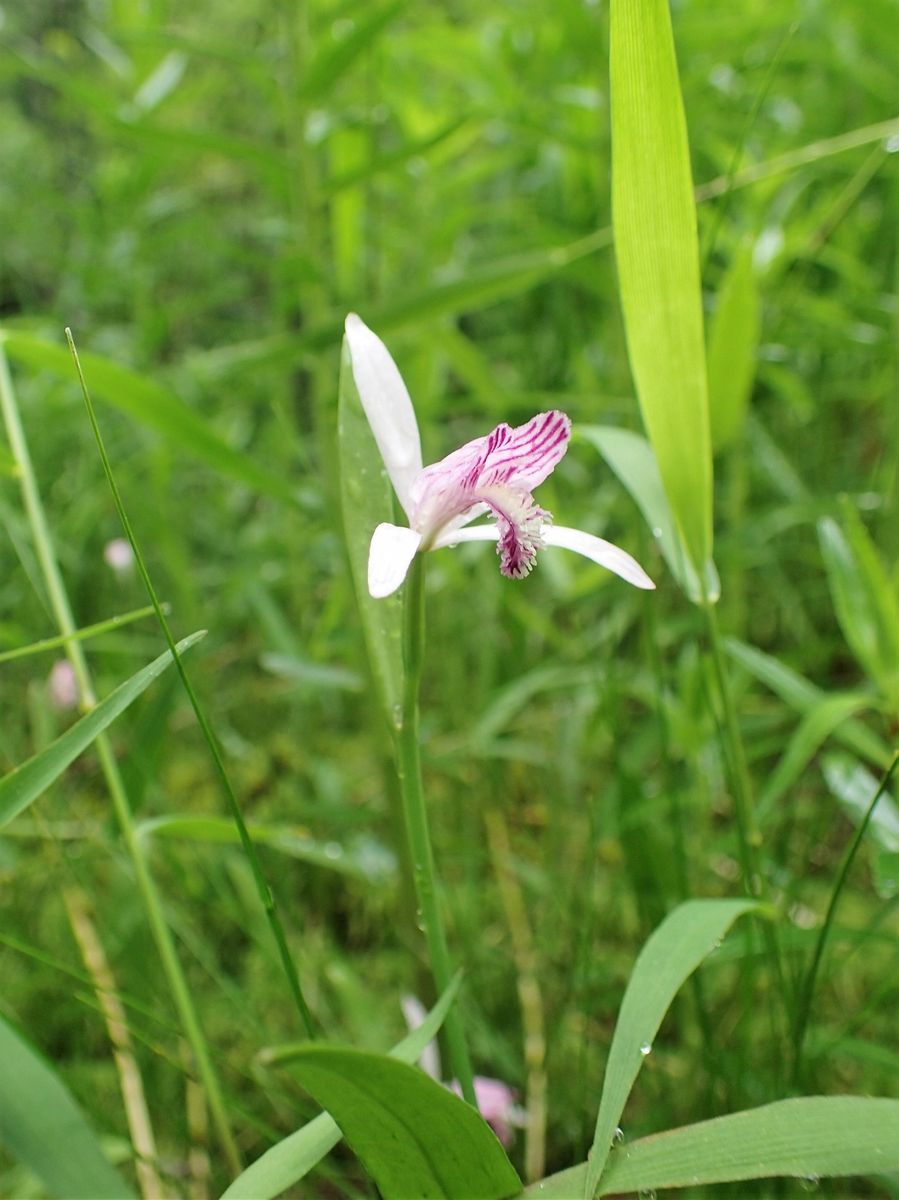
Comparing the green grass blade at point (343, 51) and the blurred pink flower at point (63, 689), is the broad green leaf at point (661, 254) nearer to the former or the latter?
the green grass blade at point (343, 51)

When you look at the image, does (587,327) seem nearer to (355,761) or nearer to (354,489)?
(355,761)

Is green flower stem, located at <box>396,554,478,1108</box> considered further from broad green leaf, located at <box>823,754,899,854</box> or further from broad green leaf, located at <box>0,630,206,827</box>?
broad green leaf, located at <box>823,754,899,854</box>

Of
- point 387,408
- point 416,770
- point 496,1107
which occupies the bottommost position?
point 496,1107

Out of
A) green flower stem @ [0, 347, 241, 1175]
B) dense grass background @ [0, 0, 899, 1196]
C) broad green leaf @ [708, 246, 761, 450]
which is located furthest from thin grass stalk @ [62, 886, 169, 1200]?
broad green leaf @ [708, 246, 761, 450]

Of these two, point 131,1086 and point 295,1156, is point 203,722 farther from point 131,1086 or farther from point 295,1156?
point 131,1086

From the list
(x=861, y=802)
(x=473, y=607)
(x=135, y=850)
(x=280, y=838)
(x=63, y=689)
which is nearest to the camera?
(x=135, y=850)

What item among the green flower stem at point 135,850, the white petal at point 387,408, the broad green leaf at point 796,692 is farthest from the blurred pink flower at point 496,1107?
the white petal at point 387,408

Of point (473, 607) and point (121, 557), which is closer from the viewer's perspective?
point (121, 557)

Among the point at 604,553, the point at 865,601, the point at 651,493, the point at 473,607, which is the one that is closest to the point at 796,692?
the point at 865,601
